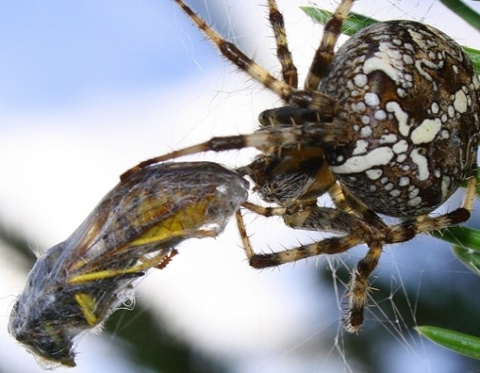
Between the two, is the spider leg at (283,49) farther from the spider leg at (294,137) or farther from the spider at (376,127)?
the spider leg at (294,137)

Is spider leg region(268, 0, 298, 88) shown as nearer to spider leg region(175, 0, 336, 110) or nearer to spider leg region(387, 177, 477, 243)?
spider leg region(175, 0, 336, 110)

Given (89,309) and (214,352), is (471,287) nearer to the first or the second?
(214,352)

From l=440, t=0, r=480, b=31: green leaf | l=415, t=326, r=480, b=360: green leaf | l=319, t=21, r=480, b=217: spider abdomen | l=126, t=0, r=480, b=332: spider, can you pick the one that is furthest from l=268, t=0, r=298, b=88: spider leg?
l=415, t=326, r=480, b=360: green leaf

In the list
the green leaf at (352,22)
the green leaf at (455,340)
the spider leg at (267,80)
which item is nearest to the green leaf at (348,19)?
the green leaf at (352,22)

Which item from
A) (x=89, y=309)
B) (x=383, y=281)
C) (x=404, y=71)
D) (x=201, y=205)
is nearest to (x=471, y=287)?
(x=383, y=281)

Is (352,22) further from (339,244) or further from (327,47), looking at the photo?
(339,244)

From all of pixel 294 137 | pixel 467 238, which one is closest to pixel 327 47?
pixel 294 137
